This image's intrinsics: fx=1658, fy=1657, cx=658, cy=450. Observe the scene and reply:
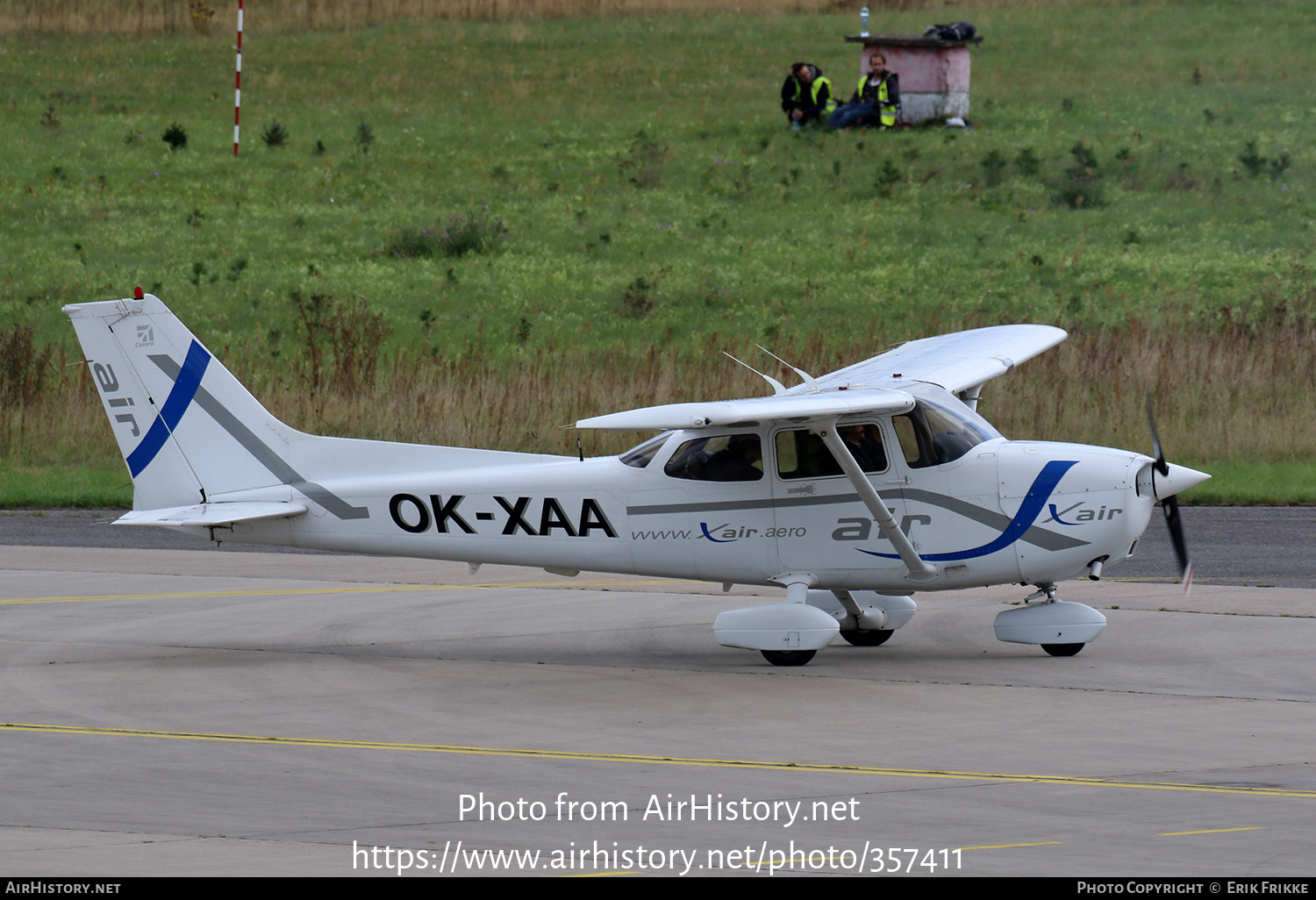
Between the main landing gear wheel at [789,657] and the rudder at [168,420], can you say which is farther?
the rudder at [168,420]

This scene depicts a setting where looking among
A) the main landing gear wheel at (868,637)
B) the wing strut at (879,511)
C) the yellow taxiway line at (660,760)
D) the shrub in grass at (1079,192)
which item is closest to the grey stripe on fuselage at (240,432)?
the yellow taxiway line at (660,760)

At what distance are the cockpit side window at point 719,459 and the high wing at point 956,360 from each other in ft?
2.39

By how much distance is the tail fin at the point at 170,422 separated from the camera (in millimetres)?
12570

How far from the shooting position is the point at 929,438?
11875 mm

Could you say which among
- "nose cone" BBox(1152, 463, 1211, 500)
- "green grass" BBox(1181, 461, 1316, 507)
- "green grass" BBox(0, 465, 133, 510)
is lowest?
"green grass" BBox(0, 465, 133, 510)

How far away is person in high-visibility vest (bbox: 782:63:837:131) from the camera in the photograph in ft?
137

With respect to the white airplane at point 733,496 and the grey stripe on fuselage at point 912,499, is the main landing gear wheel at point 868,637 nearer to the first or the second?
the white airplane at point 733,496

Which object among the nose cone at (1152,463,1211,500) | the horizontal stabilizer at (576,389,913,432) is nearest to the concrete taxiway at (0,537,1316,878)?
the nose cone at (1152,463,1211,500)

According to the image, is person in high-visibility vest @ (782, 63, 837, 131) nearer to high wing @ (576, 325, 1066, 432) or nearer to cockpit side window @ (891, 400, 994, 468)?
high wing @ (576, 325, 1066, 432)

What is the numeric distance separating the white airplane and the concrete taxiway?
2.07ft

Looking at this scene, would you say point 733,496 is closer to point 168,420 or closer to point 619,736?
point 619,736

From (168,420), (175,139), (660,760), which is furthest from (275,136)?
(660,760)

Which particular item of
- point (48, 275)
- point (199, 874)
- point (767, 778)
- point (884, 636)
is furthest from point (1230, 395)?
point (48, 275)

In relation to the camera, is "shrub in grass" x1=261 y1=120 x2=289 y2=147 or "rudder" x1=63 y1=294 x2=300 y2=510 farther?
"shrub in grass" x1=261 y1=120 x2=289 y2=147
